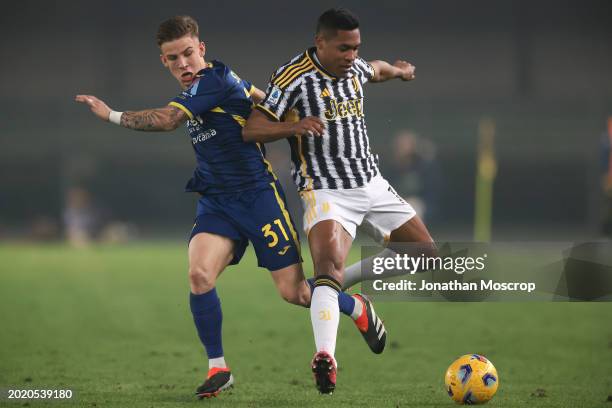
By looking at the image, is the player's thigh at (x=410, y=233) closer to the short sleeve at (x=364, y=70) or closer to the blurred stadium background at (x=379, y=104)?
the short sleeve at (x=364, y=70)

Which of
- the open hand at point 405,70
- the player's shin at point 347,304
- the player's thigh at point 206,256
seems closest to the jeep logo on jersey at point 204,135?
the player's thigh at point 206,256

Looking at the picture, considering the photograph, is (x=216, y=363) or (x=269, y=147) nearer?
(x=216, y=363)

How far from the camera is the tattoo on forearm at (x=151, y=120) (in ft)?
21.8

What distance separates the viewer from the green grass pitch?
23.3ft

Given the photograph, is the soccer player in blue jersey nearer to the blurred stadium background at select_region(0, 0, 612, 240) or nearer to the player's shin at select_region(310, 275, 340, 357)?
the player's shin at select_region(310, 275, 340, 357)

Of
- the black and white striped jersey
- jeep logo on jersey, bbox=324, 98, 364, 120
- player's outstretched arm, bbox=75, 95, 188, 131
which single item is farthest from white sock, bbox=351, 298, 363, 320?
player's outstretched arm, bbox=75, 95, 188, 131

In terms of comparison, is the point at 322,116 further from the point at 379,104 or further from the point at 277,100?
the point at 379,104

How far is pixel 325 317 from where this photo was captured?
6.73 metres

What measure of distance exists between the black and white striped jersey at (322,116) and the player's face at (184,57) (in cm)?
50

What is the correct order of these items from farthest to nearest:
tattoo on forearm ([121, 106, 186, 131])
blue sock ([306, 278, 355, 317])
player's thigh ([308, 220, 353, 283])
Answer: blue sock ([306, 278, 355, 317])
player's thigh ([308, 220, 353, 283])
tattoo on forearm ([121, 106, 186, 131])

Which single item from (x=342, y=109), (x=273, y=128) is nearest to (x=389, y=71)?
(x=342, y=109)

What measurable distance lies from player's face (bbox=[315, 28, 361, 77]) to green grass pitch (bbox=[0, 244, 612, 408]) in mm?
2185

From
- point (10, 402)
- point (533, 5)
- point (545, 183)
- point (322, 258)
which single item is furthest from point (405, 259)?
point (533, 5)

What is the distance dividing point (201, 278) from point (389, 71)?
2210 mm
